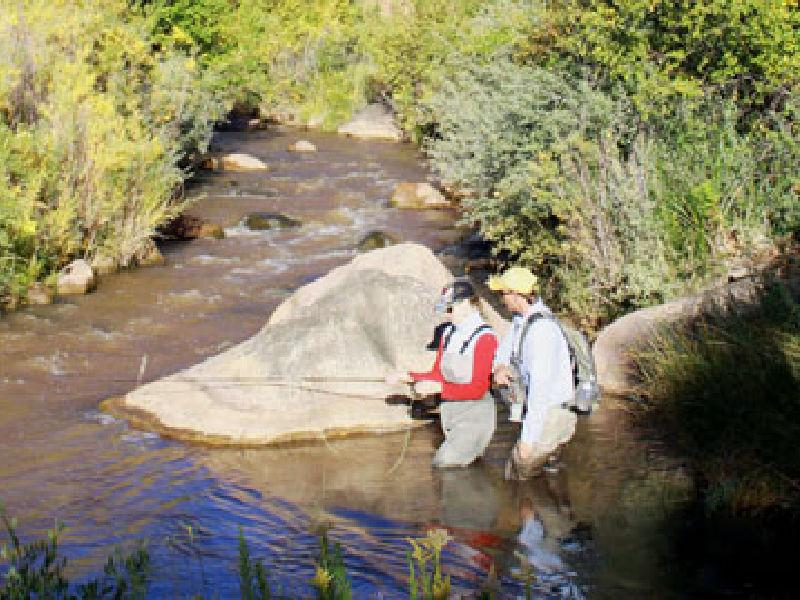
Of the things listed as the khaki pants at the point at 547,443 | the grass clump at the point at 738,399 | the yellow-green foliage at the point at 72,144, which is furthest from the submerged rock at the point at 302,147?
the khaki pants at the point at 547,443

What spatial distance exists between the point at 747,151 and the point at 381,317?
438 centimetres

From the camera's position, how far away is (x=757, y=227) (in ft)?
34.5

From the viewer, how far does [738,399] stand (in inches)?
306

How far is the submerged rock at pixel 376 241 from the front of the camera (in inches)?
689

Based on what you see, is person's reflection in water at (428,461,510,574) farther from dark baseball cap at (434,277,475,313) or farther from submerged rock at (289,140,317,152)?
submerged rock at (289,140,317,152)

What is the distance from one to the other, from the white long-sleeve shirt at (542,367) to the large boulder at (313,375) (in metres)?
2.08

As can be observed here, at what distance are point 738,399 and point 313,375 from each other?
3.85 m

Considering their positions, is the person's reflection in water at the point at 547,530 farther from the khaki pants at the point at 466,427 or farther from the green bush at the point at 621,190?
the green bush at the point at 621,190

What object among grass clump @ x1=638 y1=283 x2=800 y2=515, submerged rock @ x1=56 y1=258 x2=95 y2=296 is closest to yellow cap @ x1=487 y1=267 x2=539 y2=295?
grass clump @ x1=638 y1=283 x2=800 y2=515

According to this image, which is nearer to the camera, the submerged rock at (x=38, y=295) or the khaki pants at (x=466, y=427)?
the khaki pants at (x=466, y=427)

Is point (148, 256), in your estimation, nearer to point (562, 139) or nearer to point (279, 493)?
point (562, 139)

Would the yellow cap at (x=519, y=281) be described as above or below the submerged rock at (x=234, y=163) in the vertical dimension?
above

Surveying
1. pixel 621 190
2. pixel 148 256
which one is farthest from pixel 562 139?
pixel 148 256

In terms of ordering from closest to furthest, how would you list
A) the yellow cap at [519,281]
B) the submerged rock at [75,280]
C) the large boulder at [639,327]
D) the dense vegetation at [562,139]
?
1. the yellow cap at [519,281]
2. the large boulder at [639,327]
3. the dense vegetation at [562,139]
4. the submerged rock at [75,280]
